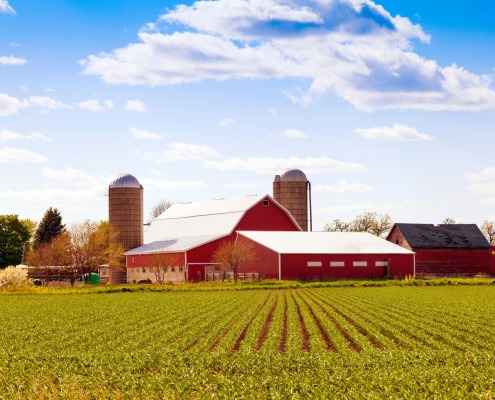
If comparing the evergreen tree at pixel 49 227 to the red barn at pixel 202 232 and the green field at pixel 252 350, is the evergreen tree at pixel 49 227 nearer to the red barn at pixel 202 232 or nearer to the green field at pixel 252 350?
the red barn at pixel 202 232

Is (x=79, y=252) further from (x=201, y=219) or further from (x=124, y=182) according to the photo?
(x=201, y=219)

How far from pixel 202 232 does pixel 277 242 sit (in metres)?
12.9

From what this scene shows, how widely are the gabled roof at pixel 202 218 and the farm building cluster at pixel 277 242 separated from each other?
0.47 ft

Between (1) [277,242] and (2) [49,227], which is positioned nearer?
(1) [277,242]

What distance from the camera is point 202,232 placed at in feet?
277

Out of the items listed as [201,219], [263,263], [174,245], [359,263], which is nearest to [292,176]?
[201,219]

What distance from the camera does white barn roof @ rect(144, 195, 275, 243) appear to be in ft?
269

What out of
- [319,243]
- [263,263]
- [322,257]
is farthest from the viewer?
[319,243]

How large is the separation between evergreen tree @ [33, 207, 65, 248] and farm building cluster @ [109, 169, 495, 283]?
17761 mm

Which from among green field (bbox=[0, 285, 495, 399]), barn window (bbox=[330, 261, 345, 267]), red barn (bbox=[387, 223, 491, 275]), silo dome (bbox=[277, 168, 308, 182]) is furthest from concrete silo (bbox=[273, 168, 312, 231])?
green field (bbox=[0, 285, 495, 399])

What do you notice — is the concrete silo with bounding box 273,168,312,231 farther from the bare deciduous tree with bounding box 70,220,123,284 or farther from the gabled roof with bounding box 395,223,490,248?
the bare deciduous tree with bounding box 70,220,123,284

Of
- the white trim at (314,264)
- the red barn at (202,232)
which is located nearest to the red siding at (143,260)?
the red barn at (202,232)

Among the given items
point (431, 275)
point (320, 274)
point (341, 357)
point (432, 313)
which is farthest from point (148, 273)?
point (341, 357)

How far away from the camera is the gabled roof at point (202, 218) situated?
81.9 metres
